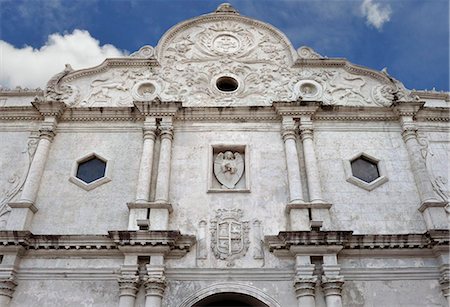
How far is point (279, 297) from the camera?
10266 mm

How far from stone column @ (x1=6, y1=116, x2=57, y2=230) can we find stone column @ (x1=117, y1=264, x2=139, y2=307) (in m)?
2.93

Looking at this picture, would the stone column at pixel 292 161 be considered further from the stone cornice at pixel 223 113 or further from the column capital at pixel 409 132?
the column capital at pixel 409 132

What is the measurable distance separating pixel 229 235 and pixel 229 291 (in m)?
1.42

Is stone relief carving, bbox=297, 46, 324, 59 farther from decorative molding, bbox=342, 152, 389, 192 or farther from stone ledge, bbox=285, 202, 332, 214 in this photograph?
stone ledge, bbox=285, 202, 332, 214

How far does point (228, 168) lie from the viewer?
12477 mm

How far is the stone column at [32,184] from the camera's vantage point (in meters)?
11.3

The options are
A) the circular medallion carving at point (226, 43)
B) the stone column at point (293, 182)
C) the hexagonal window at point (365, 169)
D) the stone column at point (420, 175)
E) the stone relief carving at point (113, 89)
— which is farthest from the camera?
the circular medallion carving at point (226, 43)

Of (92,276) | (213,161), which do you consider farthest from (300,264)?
(92,276)

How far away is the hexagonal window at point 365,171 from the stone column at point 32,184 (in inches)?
331

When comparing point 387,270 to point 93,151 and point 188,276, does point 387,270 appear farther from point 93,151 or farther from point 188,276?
point 93,151

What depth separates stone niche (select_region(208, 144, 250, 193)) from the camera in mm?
12222

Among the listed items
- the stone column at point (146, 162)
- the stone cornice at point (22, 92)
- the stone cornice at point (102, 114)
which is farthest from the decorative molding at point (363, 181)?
the stone cornice at point (22, 92)

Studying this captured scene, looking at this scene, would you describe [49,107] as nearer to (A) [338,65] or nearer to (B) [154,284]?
(B) [154,284]

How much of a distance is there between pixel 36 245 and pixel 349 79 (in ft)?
34.2
